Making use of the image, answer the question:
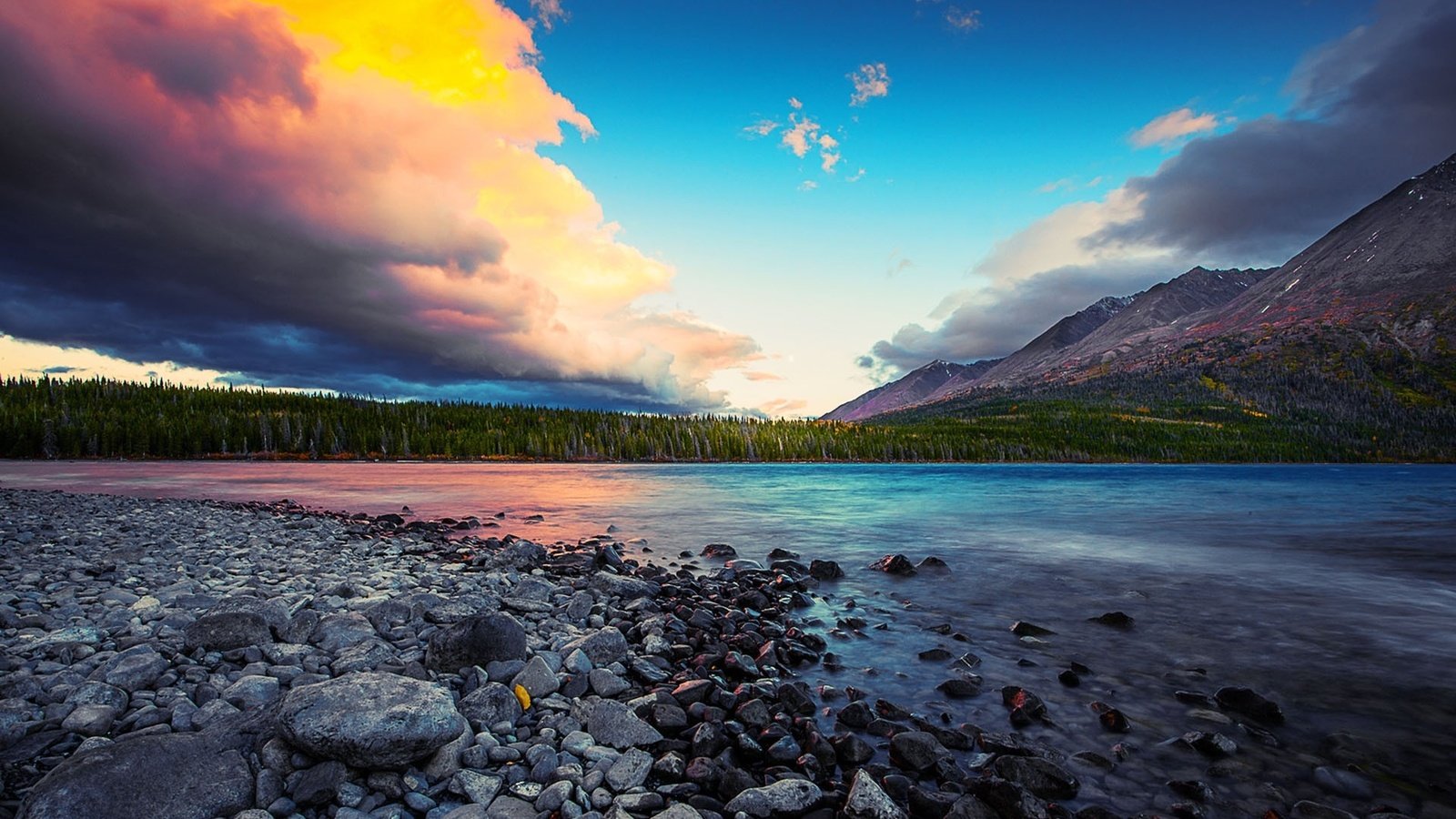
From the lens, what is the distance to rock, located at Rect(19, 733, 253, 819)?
4184mm

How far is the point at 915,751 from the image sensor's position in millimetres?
6516

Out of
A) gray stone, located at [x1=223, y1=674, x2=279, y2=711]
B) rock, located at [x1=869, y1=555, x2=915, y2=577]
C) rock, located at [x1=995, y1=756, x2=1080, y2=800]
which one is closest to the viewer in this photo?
rock, located at [x1=995, y1=756, x2=1080, y2=800]

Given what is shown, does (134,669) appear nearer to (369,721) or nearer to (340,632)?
(340,632)

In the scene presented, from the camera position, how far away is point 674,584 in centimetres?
1451

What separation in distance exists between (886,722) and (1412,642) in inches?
507

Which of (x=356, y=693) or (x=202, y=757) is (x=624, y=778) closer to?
(x=356, y=693)

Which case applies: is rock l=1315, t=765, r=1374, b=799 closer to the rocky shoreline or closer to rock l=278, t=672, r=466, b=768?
the rocky shoreline

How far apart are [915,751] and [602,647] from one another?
4.56 meters

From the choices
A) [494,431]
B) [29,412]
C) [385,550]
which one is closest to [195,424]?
[29,412]

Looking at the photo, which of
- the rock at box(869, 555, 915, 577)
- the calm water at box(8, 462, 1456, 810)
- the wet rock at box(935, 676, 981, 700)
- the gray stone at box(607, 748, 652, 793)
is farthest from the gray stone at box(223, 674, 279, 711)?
the rock at box(869, 555, 915, 577)

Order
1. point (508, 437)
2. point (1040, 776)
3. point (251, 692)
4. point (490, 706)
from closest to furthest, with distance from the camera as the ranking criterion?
1. point (1040, 776)
2. point (251, 692)
3. point (490, 706)
4. point (508, 437)

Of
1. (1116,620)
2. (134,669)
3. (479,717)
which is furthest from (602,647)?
(1116,620)

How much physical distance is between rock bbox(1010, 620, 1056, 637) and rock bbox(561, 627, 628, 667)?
7987mm

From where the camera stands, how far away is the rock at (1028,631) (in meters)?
11.8
